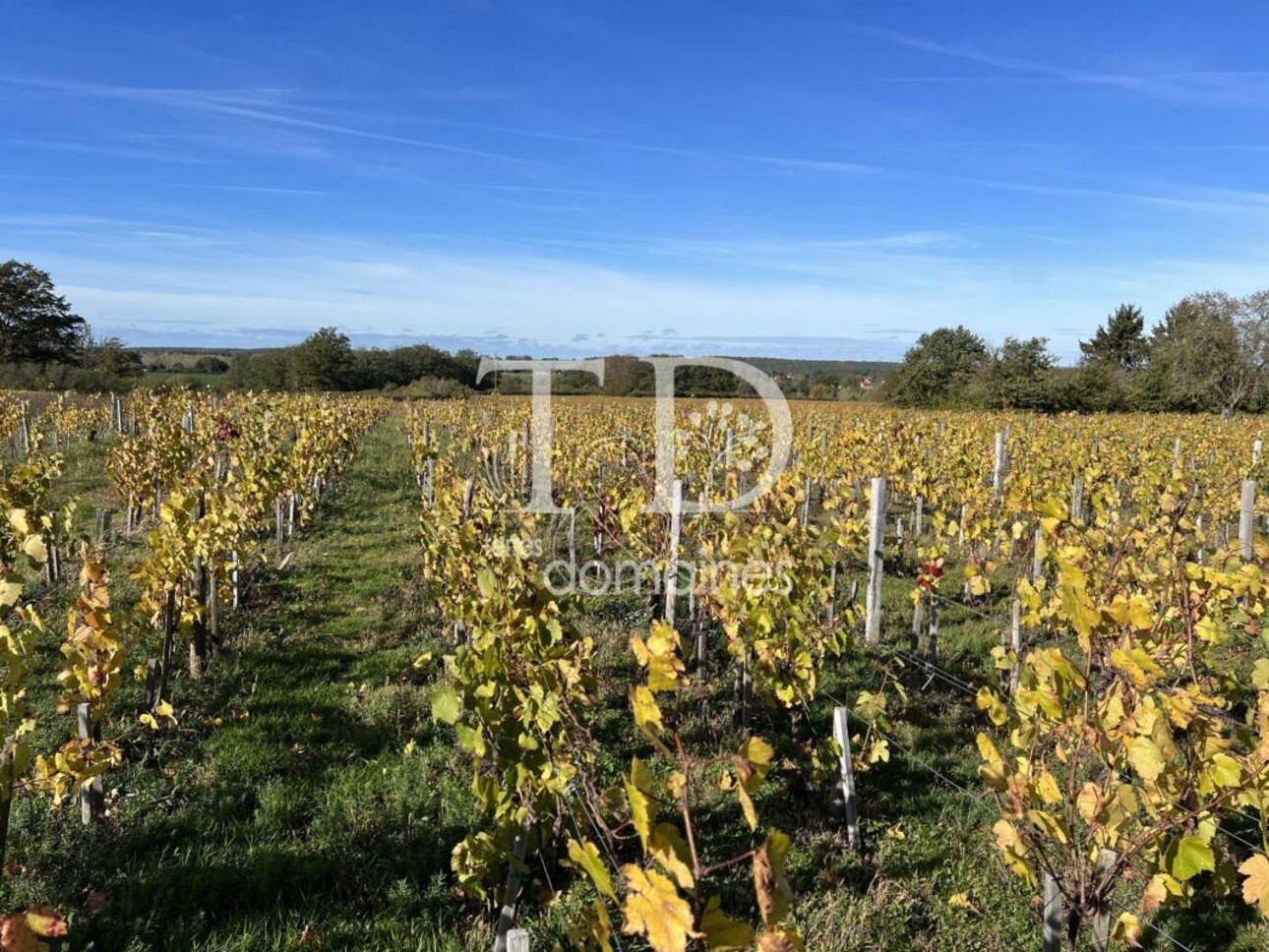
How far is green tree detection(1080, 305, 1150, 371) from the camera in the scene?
49750mm

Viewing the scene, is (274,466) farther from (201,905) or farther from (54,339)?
(54,339)

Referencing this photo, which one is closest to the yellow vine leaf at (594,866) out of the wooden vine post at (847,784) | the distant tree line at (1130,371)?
the wooden vine post at (847,784)

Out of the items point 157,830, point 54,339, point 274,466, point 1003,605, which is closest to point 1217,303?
point 1003,605

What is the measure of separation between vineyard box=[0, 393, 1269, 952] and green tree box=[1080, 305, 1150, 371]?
167 feet

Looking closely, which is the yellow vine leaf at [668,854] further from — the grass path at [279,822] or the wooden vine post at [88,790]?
the wooden vine post at [88,790]

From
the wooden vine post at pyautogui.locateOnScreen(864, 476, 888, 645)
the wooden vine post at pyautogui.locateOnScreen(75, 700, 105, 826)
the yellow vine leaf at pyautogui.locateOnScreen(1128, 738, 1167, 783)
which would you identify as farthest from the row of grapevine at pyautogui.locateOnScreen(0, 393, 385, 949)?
the wooden vine post at pyautogui.locateOnScreen(864, 476, 888, 645)

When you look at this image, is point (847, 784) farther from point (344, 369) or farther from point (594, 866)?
point (344, 369)

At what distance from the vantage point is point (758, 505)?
644 cm

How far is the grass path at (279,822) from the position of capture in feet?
9.68

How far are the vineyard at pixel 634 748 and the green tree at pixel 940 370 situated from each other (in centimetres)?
3939

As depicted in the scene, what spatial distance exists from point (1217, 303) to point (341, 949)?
43318 mm

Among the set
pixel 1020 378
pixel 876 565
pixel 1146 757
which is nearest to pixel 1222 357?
pixel 1020 378

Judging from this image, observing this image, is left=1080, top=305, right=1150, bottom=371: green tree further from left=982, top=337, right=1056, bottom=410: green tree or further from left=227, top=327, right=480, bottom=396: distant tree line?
left=227, top=327, right=480, bottom=396: distant tree line

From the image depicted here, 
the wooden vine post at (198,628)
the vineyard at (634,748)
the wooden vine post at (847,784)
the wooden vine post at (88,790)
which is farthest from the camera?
the wooden vine post at (198,628)
